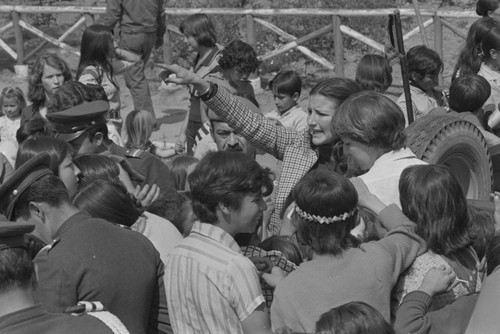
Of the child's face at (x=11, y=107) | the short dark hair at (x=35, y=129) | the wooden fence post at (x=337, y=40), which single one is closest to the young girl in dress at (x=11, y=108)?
the child's face at (x=11, y=107)

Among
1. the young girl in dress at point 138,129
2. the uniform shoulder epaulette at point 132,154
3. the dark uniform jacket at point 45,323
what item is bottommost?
the young girl in dress at point 138,129

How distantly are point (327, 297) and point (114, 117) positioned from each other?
4.78m

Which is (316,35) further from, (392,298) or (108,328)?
(108,328)

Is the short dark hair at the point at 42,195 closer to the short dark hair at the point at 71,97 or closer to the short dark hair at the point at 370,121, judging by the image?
the short dark hair at the point at 370,121

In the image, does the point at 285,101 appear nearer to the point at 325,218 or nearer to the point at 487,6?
the point at 487,6

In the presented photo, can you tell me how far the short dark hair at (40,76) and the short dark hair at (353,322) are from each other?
182 inches

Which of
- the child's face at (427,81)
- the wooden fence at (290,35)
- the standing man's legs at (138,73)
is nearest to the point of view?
the child's face at (427,81)

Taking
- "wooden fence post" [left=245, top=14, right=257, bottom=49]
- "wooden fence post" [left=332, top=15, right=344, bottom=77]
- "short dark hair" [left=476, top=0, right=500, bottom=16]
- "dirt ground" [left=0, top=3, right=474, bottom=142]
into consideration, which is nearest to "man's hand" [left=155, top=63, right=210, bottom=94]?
"short dark hair" [left=476, top=0, right=500, bottom=16]

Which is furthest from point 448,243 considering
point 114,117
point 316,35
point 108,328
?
point 316,35

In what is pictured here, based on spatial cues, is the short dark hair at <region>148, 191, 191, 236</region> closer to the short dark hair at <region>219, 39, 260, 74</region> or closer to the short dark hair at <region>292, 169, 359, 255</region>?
the short dark hair at <region>292, 169, 359, 255</region>

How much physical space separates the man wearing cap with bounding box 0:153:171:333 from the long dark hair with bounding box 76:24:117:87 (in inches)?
140

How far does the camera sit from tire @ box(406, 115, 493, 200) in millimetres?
5922

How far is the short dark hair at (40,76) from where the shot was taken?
23.6 feet

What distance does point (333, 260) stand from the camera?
12.4 ft
